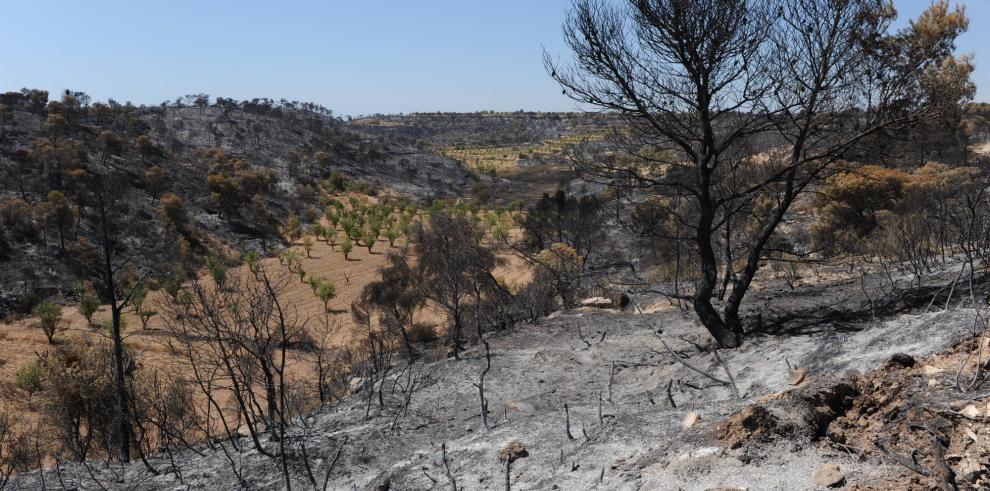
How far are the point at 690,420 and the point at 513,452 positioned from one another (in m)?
1.75

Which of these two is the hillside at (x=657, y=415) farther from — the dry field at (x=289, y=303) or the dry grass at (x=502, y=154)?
the dry grass at (x=502, y=154)

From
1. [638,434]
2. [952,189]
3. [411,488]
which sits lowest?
[411,488]

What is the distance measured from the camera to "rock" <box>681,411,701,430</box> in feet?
18.1

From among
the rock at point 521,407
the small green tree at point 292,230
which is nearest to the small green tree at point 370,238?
the small green tree at point 292,230

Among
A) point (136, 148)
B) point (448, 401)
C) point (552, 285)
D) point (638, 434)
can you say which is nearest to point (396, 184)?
point (136, 148)

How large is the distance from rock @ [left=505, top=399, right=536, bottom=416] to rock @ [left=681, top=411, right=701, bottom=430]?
9.13 feet

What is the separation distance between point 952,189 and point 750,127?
19495 millimetres

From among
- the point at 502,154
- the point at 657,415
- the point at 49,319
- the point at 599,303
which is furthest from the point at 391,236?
the point at 502,154

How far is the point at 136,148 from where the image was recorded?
171 ft

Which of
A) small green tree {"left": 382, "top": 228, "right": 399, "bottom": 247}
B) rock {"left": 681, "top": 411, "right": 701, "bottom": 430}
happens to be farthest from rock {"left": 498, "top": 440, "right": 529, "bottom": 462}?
small green tree {"left": 382, "top": 228, "right": 399, "bottom": 247}

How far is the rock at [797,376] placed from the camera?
6.07 m

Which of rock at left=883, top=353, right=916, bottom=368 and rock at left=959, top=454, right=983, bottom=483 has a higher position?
rock at left=883, top=353, right=916, bottom=368

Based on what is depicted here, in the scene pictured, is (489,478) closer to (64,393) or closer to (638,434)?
(638,434)

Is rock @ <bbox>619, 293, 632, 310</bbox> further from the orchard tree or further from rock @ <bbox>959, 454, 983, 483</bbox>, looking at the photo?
rock @ <bbox>959, 454, 983, 483</bbox>
